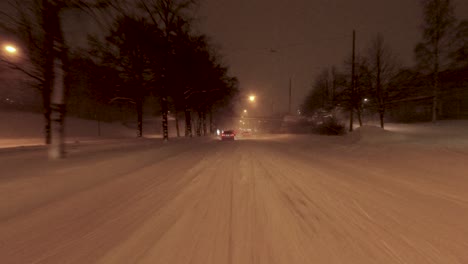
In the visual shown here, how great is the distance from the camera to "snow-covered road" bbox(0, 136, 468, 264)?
10.2 feet

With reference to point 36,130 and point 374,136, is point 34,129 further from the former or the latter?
point 374,136

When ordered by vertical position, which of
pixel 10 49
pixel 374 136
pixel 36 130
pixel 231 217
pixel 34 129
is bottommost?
pixel 231 217

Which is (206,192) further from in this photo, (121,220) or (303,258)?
(303,258)

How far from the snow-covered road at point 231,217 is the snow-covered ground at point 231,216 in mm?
17

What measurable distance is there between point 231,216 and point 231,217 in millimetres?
47

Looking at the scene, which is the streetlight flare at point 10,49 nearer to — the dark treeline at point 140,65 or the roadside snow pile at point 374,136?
the dark treeline at point 140,65

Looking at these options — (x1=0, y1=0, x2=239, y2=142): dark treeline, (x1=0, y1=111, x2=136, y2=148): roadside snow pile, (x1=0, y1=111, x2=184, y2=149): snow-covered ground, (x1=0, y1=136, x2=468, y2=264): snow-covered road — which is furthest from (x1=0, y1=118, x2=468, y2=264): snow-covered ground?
(x1=0, y1=111, x2=136, y2=148): roadside snow pile

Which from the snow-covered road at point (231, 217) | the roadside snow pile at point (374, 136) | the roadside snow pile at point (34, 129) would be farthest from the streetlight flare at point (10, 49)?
the roadside snow pile at point (374, 136)

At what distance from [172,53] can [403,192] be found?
2328cm

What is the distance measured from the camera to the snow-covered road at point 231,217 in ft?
10.2

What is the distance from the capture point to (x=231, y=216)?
432 cm

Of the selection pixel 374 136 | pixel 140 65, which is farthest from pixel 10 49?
pixel 374 136

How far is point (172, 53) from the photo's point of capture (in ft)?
83.5

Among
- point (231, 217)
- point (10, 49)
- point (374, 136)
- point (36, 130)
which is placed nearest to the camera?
point (231, 217)
